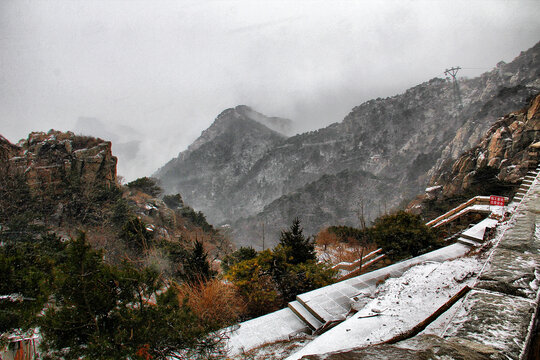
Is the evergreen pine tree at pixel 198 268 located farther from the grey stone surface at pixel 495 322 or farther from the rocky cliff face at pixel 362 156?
the rocky cliff face at pixel 362 156

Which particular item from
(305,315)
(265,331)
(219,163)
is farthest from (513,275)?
(219,163)

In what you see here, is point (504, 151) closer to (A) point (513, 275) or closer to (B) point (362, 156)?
(A) point (513, 275)

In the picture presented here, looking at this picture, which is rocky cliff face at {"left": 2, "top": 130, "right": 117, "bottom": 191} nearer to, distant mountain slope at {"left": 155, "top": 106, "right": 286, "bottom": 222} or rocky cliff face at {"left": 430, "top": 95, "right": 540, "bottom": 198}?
rocky cliff face at {"left": 430, "top": 95, "right": 540, "bottom": 198}

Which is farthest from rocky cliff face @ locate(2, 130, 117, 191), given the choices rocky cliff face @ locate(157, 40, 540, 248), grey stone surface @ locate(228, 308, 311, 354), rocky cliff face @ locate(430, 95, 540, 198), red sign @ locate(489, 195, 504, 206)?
rocky cliff face @ locate(157, 40, 540, 248)

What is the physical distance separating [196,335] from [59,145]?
123ft

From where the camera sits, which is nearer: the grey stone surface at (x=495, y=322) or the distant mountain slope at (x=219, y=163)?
the grey stone surface at (x=495, y=322)

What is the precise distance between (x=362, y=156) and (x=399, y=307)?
10072 centimetres

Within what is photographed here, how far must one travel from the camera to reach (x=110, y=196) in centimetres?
2870

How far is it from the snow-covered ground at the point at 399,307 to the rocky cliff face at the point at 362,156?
53.3 metres

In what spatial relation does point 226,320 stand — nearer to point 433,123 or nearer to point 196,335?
point 196,335

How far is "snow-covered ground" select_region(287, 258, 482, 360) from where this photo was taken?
2766 mm

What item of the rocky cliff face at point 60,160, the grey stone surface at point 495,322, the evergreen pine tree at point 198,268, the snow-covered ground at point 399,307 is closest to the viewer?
the grey stone surface at point 495,322

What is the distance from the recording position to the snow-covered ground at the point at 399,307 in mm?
2766

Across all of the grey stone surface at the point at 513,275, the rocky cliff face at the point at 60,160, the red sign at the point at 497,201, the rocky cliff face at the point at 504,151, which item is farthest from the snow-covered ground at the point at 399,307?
the rocky cliff face at the point at 60,160
